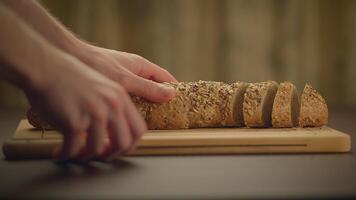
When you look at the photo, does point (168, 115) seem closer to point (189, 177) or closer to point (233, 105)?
point (233, 105)

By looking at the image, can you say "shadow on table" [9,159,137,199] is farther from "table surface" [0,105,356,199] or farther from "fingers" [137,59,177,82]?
"fingers" [137,59,177,82]

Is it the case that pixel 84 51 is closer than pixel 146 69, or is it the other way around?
pixel 84 51

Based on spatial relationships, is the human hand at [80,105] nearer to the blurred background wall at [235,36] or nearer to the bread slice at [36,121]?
the bread slice at [36,121]

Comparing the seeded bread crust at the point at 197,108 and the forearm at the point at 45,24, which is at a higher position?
the forearm at the point at 45,24

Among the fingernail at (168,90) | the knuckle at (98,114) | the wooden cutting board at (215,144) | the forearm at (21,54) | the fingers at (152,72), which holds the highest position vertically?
the forearm at (21,54)

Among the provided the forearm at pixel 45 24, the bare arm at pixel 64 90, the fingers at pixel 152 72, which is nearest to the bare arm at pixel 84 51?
the forearm at pixel 45 24

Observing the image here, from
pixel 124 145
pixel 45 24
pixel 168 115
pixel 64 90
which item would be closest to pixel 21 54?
pixel 64 90
